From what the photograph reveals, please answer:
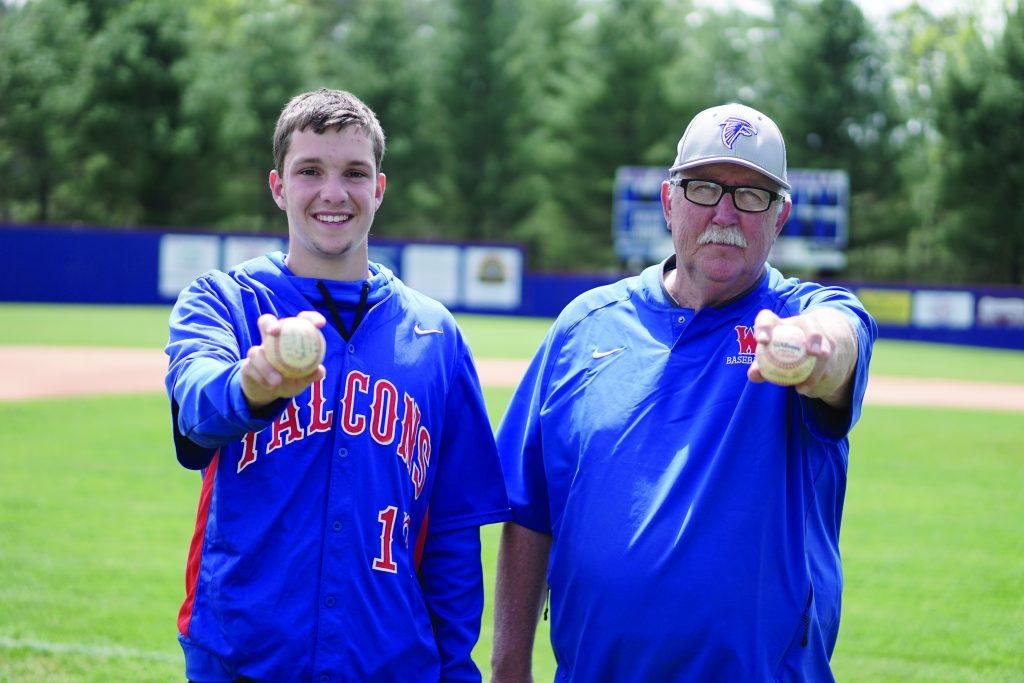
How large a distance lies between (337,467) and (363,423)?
119 millimetres

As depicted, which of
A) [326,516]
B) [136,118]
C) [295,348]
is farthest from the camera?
[136,118]

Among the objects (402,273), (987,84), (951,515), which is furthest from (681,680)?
(987,84)

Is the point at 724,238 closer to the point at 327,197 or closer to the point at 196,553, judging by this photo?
the point at 327,197

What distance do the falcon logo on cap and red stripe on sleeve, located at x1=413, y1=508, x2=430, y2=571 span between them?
116 cm

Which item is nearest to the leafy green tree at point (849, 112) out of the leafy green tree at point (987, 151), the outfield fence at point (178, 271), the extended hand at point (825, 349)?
the leafy green tree at point (987, 151)

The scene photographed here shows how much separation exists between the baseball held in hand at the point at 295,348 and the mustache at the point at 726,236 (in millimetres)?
1117

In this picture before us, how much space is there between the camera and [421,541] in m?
2.90

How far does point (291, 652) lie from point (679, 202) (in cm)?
141

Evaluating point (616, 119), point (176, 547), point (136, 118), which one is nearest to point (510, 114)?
point (616, 119)

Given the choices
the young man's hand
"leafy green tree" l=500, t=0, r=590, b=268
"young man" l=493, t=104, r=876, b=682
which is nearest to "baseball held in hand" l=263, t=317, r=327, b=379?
the young man's hand

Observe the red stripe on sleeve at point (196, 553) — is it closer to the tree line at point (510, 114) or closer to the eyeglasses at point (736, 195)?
the eyeglasses at point (736, 195)

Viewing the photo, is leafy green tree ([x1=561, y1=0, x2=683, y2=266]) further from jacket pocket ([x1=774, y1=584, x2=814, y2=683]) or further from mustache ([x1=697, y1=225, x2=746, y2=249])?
jacket pocket ([x1=774, y1=584, x2=814, y2=683])

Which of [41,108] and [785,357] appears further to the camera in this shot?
[41,108]

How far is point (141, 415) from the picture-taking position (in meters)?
13.4
